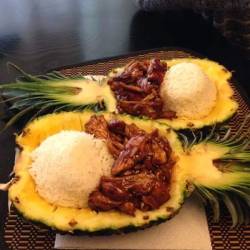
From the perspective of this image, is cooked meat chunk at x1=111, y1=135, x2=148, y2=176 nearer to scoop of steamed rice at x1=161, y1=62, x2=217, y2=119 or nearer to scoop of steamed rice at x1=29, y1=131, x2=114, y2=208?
scoop of steamed rice at x1=29, y1=131, x2=114, y2=208

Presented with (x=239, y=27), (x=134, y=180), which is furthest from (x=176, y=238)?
(x=239, y=27)

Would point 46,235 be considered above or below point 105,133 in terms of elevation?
below

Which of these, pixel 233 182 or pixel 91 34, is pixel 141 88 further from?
pixel 91 34

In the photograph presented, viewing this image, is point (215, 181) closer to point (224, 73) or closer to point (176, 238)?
point (176, 238)

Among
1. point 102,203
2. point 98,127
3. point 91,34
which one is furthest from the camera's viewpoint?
point 91,34

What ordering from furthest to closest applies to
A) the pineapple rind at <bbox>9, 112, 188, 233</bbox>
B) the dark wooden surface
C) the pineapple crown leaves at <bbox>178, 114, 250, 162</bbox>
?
the dark wooden surface, the pineapple crown leaves at <bbox>178, 114, 250, 162</bbox>, the pineapple rind at <bbox>9, 112, 188, 233</bbox>

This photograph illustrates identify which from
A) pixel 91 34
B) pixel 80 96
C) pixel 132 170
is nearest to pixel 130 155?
pixel 132 170

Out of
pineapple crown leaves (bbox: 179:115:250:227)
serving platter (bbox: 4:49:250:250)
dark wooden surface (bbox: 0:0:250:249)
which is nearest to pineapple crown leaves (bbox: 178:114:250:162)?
pineapple crown leaves (bbox: 179:115:250:227)
